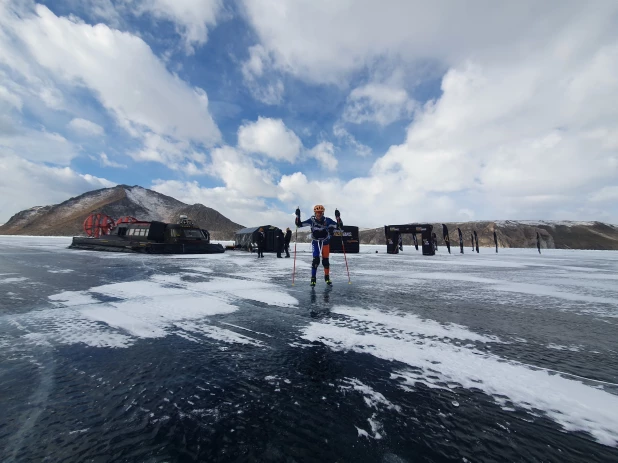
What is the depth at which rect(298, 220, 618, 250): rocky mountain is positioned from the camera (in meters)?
102

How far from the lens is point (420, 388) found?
2184 mm

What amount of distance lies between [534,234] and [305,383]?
134264mm

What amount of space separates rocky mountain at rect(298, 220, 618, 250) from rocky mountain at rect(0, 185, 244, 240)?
48.5 metres

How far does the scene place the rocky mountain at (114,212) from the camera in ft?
376

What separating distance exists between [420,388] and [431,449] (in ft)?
2.28

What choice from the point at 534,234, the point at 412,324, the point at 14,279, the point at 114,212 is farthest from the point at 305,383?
the point at 114,212

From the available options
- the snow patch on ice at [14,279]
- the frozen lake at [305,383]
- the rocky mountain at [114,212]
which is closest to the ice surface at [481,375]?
the frozen lake at [305,383]

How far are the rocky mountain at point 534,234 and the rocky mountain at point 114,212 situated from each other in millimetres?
48492

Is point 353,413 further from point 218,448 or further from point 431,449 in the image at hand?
point 218,448

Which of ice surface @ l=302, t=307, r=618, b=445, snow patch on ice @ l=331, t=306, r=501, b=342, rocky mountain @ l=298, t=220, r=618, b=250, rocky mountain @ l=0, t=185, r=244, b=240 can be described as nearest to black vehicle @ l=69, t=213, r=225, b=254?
snow patch on ice @ l=331, t=306, r=501, b=342

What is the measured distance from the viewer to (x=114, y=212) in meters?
116

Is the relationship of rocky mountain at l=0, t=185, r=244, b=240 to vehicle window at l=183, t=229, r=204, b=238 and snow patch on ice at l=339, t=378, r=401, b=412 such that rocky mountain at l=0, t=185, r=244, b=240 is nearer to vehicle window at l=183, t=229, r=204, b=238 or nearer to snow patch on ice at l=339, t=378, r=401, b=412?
vehicle window at l=183, t=229, r=204, b=238

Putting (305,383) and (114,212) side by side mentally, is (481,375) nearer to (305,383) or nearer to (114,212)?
(305,383)

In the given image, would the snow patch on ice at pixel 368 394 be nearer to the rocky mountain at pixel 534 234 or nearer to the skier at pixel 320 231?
the skier at pixel 320 231
